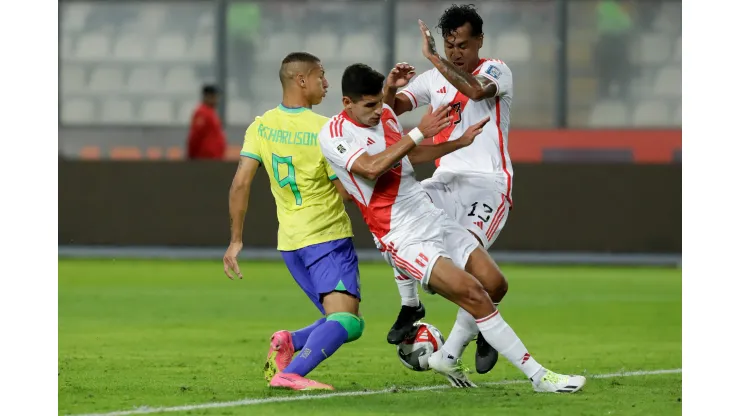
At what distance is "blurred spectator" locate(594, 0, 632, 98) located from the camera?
21.9 meters

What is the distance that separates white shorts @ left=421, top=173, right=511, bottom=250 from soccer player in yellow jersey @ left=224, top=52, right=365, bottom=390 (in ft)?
2.05

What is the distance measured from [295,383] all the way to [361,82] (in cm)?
167

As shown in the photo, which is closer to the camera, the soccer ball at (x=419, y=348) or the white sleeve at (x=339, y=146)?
the white sleeve at (x=339, y=146)

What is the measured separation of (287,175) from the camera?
7.57 m

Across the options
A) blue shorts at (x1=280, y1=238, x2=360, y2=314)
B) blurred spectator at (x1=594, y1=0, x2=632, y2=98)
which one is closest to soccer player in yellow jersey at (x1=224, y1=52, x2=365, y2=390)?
blue shorts at (x1=280, y1=238, x2=360, y2=314)

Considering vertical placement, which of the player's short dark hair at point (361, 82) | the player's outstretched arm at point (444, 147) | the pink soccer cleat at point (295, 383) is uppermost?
the player's short dark hair at point (361, 82)

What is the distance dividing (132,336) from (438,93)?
3.70 m

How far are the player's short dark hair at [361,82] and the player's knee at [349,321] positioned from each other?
118cm

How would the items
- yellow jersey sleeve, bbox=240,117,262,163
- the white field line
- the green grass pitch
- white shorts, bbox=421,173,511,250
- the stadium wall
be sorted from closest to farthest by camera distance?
1. the white field line
2. the green grass pitch
3. yellow jersey sleeve, bbox=240,117,262,163
4. white shorts, bbox=421,173,511,250
5. the stadium wall

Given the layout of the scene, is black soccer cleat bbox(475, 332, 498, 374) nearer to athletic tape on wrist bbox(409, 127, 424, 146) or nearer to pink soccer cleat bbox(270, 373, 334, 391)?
pink soccer cleat bbox(270, 373, 334, 391)

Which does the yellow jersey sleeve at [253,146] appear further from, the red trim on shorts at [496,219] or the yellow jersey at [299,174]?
the red trim on shorts at [496,219]

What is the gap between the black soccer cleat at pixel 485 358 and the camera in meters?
7.71

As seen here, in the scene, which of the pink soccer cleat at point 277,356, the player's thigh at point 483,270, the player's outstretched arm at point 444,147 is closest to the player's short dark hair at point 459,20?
the player's outstretched arm at point 444,147

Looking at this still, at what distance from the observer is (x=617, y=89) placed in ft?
71.9
